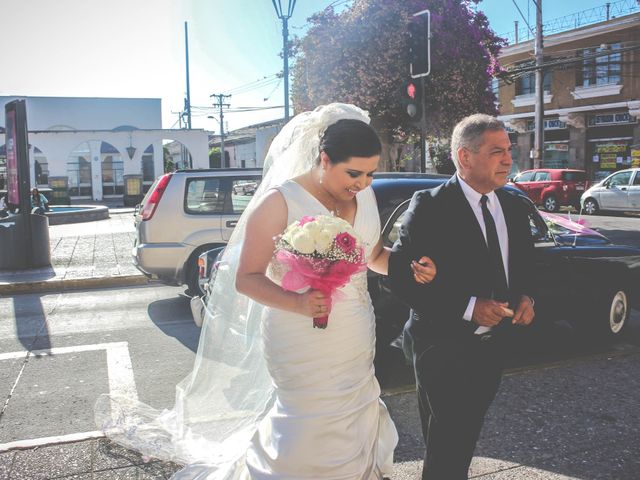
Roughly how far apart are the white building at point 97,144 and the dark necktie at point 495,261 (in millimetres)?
31522

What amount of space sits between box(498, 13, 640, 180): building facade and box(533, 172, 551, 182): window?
10.5 ft

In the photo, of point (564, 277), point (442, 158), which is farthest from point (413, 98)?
point (442, 158)

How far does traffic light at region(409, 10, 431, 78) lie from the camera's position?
9055mm

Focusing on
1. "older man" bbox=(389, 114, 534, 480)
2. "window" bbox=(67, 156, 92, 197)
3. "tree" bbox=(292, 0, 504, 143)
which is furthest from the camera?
"window" bbox=(67, 156, 92, 197)

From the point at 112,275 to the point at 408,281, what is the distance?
8.44m

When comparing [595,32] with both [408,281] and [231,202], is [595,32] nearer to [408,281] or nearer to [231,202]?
[231,202]

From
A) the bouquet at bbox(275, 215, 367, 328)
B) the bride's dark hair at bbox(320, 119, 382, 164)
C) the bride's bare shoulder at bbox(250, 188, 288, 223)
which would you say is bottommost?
the bouquet at bbox(275, 215, 367, 328)

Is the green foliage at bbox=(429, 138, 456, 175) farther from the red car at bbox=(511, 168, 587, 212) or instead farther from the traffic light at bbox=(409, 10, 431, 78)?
the traffic light at bbox=(409, 10, 431, 78)

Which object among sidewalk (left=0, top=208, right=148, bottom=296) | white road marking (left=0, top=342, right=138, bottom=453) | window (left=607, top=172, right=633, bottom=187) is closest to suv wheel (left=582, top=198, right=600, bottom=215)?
window (left=607, top=172, right=633, bottom=187)

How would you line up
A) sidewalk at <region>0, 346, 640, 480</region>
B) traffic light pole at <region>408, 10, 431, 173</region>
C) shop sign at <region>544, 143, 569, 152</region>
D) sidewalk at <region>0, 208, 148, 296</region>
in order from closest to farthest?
sidewalk at <region>0, 346, 640, 480</region> < traffic light pole at <region>408, 10, 431, 173</region> < sidewalk at <region>0, 208, 148, 296</region> < shop sign at <region>544, 143, 569, 152</region>

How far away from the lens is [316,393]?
2.44 meters

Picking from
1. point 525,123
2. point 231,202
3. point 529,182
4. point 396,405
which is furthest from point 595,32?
point 396,405

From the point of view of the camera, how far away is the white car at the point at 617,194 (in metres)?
19.6

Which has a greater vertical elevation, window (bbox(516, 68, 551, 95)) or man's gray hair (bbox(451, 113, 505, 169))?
window (bbox(516, 68, 551, 95))
